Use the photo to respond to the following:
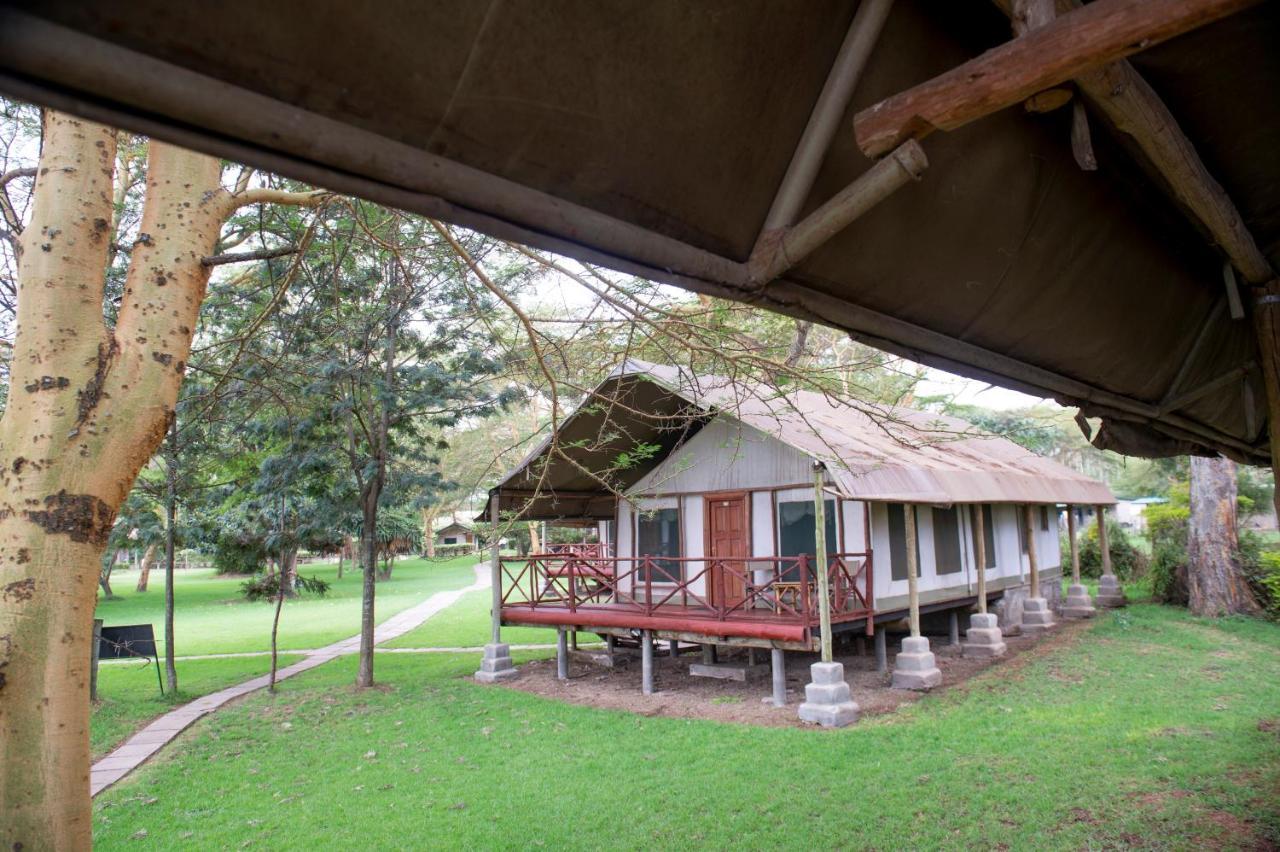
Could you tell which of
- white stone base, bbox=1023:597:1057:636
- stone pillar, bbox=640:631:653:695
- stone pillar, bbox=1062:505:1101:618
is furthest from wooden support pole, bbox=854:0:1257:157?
stone pillar, bbox=1062:505:1101:618

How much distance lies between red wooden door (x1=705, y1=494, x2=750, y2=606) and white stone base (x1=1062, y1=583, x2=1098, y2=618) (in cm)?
966

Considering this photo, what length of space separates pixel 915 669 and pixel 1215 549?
10302 mm

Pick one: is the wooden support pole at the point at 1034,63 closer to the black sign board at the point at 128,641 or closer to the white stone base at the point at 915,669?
the white stone base at the point at 915,669

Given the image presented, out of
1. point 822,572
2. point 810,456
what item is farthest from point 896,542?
point 810,456

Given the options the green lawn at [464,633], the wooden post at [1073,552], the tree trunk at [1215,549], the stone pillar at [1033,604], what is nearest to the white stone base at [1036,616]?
the stone pillar at [1033,604]

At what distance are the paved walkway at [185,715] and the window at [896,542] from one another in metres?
10.8

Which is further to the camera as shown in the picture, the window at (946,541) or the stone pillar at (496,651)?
the window at (946,541)

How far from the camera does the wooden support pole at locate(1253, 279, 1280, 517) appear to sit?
3.32 metres

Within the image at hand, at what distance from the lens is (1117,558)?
23.2 metres

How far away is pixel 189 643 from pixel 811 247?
23.4 meters

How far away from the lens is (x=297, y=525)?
43.8 ft

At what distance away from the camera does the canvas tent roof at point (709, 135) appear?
1.31 metres

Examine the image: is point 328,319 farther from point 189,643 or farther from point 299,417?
point 189,643

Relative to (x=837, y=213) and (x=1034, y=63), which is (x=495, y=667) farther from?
(x=1034, y=63)
